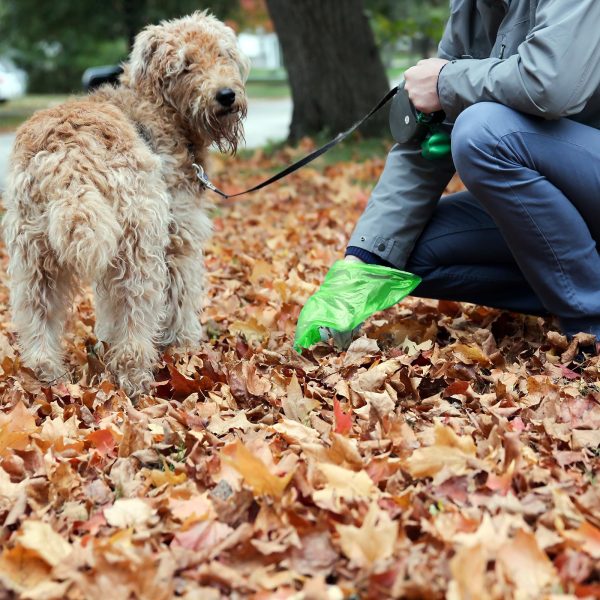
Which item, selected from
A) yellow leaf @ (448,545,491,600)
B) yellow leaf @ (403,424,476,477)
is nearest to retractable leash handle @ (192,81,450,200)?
yellow leaf @ (403,424,476,477)

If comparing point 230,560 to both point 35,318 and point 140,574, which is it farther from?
point 35,318

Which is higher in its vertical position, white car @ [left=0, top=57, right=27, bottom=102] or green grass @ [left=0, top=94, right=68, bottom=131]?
white car @ [left=0, top=57, right=27, bottom=102]

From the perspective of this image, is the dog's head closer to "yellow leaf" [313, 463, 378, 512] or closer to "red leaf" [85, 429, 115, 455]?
"red leaf" [85, 429, 115, 455]

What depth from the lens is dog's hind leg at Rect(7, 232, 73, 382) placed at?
370 cm

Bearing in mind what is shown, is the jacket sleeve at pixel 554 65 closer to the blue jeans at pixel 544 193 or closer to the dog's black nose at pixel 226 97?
the blue jeans at pixel 544 193

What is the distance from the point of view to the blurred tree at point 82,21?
25397mm

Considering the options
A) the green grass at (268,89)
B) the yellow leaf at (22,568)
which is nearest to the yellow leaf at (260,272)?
the yellow leaf at (22,568)

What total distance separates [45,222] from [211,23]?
1.40 metres

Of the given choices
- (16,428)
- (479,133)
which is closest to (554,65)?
(479,133)

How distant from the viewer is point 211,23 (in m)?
4.18

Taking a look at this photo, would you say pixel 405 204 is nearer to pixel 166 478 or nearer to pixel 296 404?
pixel 296 404

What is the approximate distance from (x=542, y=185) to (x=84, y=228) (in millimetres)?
1925

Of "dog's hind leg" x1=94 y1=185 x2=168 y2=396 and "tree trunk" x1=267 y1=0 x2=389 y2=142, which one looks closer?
"dog's hind leg" x1=94 y1=185 x2=168 y2=396

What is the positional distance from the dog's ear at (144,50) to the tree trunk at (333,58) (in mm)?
7592
